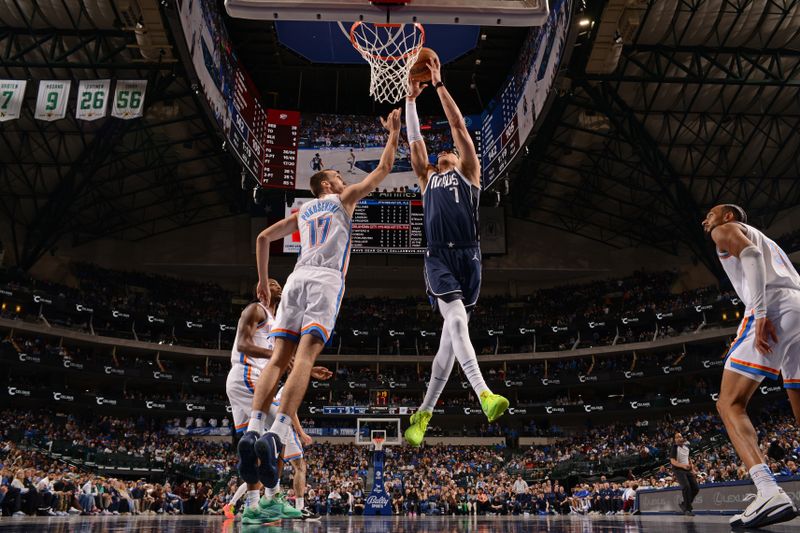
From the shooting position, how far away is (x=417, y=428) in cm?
557

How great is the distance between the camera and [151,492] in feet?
64.0

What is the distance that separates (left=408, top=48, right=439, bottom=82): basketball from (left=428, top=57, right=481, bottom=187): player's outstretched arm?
0.06 metres

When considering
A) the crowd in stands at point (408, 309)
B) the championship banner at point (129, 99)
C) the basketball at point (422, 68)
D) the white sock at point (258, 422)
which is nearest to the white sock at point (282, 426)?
the white sock at point (258, 422)

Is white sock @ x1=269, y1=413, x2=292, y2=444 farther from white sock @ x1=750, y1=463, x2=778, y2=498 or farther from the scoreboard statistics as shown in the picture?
the scoreboard statistics

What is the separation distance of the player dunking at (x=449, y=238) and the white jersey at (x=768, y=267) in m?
2.07

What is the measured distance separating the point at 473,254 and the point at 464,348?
0.93m

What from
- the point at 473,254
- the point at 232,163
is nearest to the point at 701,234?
the point at 232,163

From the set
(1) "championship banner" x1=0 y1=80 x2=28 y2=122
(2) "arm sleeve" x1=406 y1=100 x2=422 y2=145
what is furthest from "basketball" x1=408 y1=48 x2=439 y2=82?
(1) "championship banner" x1=0 y1=80 x2=28 y2=122

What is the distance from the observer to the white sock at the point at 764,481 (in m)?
4.36

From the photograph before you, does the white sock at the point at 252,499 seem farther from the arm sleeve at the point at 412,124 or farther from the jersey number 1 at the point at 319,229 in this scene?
the arm sleeve at the point at 412,124

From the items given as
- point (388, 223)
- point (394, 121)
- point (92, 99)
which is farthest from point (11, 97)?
point (394, 121)

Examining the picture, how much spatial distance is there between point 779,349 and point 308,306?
3.48 metres

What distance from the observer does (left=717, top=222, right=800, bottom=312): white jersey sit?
478 cm

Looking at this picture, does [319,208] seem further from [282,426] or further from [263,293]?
[282,426]
